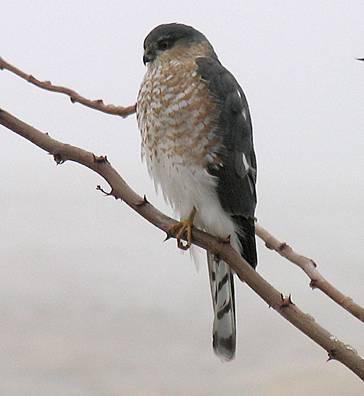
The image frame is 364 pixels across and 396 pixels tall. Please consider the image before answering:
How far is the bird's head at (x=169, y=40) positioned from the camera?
2.81 ft

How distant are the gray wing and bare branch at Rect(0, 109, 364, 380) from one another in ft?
0.74

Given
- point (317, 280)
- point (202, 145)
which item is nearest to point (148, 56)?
point (202, 145)

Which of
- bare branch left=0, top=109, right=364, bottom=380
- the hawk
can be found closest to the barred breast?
the hawk

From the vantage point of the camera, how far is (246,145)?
85cm

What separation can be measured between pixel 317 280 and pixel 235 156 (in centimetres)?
26

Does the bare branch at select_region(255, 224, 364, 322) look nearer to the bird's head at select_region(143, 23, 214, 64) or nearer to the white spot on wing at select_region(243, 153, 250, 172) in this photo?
the white spot on wing at select_region(243, 153, 250, 172)

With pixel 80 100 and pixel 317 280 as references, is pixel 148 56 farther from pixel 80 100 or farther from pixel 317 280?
pixel 317 280

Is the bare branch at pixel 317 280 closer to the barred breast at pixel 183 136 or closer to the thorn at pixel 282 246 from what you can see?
the thorn at pixel 282 246

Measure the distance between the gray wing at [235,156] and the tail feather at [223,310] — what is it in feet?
0.13

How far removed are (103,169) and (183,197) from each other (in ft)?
1.05

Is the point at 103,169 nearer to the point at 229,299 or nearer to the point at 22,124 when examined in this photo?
the point at 22,124

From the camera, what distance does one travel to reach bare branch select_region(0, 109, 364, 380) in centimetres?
51

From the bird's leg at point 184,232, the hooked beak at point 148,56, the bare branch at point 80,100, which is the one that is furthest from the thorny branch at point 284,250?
the hooked beak at point 148,56

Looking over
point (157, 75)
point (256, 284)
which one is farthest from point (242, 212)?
point (256, 284)
